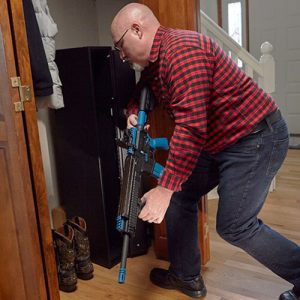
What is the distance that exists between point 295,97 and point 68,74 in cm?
328

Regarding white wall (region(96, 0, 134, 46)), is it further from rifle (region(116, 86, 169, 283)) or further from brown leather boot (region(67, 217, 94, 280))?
brown leather boot (region(67, 217, 94, 280))

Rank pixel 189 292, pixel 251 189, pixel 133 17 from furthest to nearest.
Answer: pixel 189 292 < pixel 251 189 < pixel 133 17

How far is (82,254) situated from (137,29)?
3.66 ft

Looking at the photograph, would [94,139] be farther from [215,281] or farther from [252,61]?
[252,61]

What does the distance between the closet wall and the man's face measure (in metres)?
0.83

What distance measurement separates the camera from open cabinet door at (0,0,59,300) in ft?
3.68

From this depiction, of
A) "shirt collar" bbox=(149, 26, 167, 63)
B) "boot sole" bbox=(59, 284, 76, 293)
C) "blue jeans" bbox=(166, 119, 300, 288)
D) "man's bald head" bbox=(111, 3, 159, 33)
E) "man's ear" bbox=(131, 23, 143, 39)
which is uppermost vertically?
"man's bald head" bbox=(111, 3, 159, 33)

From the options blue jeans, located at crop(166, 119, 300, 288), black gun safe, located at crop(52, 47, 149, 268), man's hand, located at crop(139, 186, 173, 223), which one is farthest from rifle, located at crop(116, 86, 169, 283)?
black gun safe, located at crop(52, 47, 149, 268)

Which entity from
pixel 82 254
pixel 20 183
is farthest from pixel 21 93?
pixel 82 254

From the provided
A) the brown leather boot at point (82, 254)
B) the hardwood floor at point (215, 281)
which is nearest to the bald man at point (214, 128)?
the hardwood floor at point (215, 281)

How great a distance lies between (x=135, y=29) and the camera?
121 centimetres

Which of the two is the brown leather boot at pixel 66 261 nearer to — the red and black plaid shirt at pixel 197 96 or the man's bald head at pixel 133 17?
the red and black plaid shirt at pixel 197 96

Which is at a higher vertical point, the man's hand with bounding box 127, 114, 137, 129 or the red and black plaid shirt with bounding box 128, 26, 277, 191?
the red and black plaid shirt with bounding box 128, 26, 277, 191

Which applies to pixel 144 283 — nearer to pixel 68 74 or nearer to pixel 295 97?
pixel 68 74
